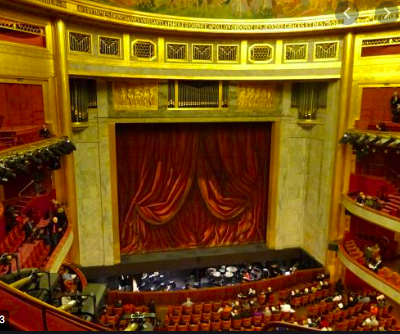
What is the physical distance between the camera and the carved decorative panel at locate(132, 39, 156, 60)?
36.0 feet

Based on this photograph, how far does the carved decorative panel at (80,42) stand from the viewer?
31.7 feet

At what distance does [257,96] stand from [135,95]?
169 inches

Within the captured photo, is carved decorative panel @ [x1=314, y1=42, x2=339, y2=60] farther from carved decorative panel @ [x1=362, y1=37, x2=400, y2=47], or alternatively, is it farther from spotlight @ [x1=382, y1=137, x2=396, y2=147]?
spotlight @ [x1=382, y1=137, x2=396, y2=147]

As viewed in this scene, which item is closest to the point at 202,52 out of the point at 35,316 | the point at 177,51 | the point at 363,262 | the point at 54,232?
the point at 177,51

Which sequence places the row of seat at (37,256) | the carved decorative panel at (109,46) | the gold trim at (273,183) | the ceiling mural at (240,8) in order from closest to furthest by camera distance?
the row of seat at (37,256)
the carved decorative panel at (109,46)
the ceiling mural at (240,8)
the gold trim at (273,183)

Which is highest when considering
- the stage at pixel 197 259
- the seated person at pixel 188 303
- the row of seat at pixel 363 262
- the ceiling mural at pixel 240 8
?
the ceiling mural at pixel 240 8

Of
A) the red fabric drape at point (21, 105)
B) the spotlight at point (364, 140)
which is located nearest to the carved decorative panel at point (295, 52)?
the spotlight at point (364, 140)

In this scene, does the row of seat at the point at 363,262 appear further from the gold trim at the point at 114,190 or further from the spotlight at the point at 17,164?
the spotlight at the point at 17,164

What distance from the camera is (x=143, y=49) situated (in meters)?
11.1

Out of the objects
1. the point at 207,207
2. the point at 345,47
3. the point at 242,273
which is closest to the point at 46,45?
the point at 207,207

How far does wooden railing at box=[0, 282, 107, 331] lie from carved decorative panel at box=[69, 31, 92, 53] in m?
7.89

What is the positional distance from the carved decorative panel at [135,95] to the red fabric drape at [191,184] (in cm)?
86

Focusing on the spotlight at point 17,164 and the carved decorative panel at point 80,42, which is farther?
the carved decorative panel at point 80,42

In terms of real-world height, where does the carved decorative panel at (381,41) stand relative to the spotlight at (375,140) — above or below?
above
